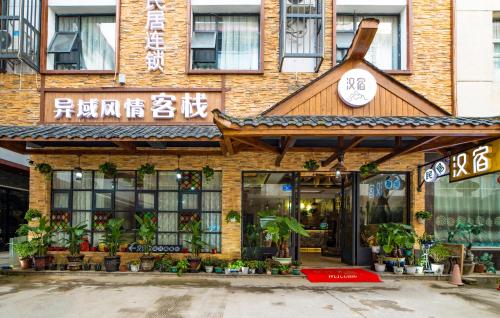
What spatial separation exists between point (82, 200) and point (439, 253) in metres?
9.75

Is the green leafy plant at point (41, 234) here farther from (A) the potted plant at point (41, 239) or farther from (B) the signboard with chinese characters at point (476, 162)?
(B) the signboard with chinese characters at point (476, 162)

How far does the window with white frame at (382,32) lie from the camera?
1281cm

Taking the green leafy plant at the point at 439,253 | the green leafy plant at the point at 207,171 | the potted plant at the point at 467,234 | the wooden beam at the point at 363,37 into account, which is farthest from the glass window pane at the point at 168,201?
the potted plant at the point at 467,234

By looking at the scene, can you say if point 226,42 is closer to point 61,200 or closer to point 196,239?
point 196,239

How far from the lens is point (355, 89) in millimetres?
9906

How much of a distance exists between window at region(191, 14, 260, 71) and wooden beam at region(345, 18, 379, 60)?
146 inches

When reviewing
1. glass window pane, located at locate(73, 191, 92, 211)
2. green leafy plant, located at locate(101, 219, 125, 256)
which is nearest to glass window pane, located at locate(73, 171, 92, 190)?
glass window pane, located at locate(73, 191, 92, 211)

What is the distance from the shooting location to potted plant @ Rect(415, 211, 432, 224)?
12.0 meters

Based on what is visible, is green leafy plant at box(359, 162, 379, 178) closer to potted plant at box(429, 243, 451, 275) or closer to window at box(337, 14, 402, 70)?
potted plant at box(429, 243, 451, 275)

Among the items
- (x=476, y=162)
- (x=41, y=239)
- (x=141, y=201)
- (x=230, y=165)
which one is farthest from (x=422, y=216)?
(x=41, y=239)

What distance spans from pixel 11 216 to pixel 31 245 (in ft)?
27.4

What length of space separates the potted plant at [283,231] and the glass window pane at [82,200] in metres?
5.15

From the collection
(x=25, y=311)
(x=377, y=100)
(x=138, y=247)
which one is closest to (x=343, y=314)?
(x=377, y=100)

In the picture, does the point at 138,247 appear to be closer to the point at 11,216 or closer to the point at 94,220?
the point at 94,220
